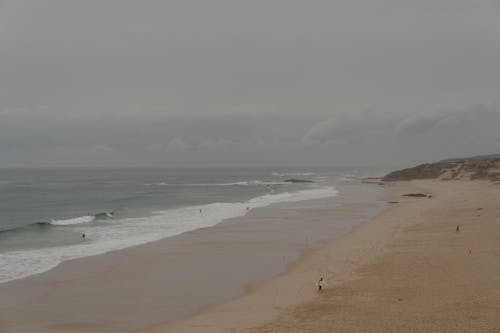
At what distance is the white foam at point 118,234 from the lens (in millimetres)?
27172

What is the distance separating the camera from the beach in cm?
1708

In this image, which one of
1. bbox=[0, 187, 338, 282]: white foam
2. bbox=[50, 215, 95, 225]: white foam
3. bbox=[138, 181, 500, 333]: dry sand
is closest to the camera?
bbox=[138, 181, 500, 333]: dry sand

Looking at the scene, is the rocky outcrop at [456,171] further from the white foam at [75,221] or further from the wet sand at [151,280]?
the white foam at [75,221]

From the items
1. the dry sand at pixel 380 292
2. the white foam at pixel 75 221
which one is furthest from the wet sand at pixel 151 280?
the white foam at pixel 75 221

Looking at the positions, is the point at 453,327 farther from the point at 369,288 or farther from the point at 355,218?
the point at 355,218

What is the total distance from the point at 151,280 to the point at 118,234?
1510 cm

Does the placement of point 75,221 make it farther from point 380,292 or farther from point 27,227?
point 380,292

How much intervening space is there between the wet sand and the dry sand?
1.37 m

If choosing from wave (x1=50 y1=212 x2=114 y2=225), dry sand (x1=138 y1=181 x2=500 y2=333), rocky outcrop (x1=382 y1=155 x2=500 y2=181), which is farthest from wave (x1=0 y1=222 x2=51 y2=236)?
rocky outcrop (x1=382 y1=155 x2=500 y2=181)

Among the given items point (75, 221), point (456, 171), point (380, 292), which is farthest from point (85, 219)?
point (456, 171)

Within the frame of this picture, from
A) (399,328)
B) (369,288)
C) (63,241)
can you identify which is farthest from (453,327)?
(63,241)

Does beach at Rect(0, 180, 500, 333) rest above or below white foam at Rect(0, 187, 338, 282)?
below

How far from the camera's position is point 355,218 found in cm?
4625

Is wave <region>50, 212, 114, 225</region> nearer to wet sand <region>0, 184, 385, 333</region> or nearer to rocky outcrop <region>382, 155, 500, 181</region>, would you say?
wet sand <region>0, 184, 385, 333</region>
